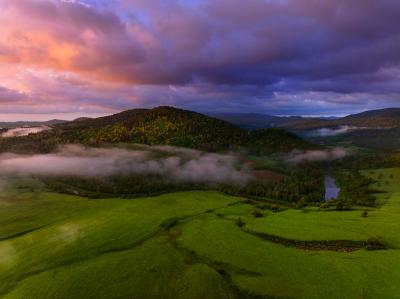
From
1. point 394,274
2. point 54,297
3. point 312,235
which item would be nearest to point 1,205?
point 54,297

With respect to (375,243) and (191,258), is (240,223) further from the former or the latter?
(375,243)

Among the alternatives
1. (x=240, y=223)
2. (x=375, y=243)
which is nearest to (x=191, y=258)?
(x=240, y=223)

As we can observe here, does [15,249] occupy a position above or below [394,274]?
below

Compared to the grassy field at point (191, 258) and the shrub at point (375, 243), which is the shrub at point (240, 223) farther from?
the shrub at point (375, 243)

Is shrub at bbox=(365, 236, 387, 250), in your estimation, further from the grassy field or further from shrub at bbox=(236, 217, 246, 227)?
shrub at bbox=(236, 217, 246, 227)

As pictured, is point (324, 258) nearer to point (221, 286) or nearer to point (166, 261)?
point (221, 286)

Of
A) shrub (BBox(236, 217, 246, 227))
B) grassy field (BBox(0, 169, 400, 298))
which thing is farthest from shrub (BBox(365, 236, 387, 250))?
shrub (BBox(236, 217, 246, 227))

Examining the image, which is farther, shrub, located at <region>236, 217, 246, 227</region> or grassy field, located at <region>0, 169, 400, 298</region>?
shrub, located at <region>236, 217, 246, 227</region>

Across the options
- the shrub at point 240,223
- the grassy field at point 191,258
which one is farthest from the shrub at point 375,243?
the shrub at point 240,223

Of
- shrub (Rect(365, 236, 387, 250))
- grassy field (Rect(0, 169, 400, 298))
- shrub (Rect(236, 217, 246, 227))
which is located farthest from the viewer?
shrub (Rect(236, 217, 246, 227))
